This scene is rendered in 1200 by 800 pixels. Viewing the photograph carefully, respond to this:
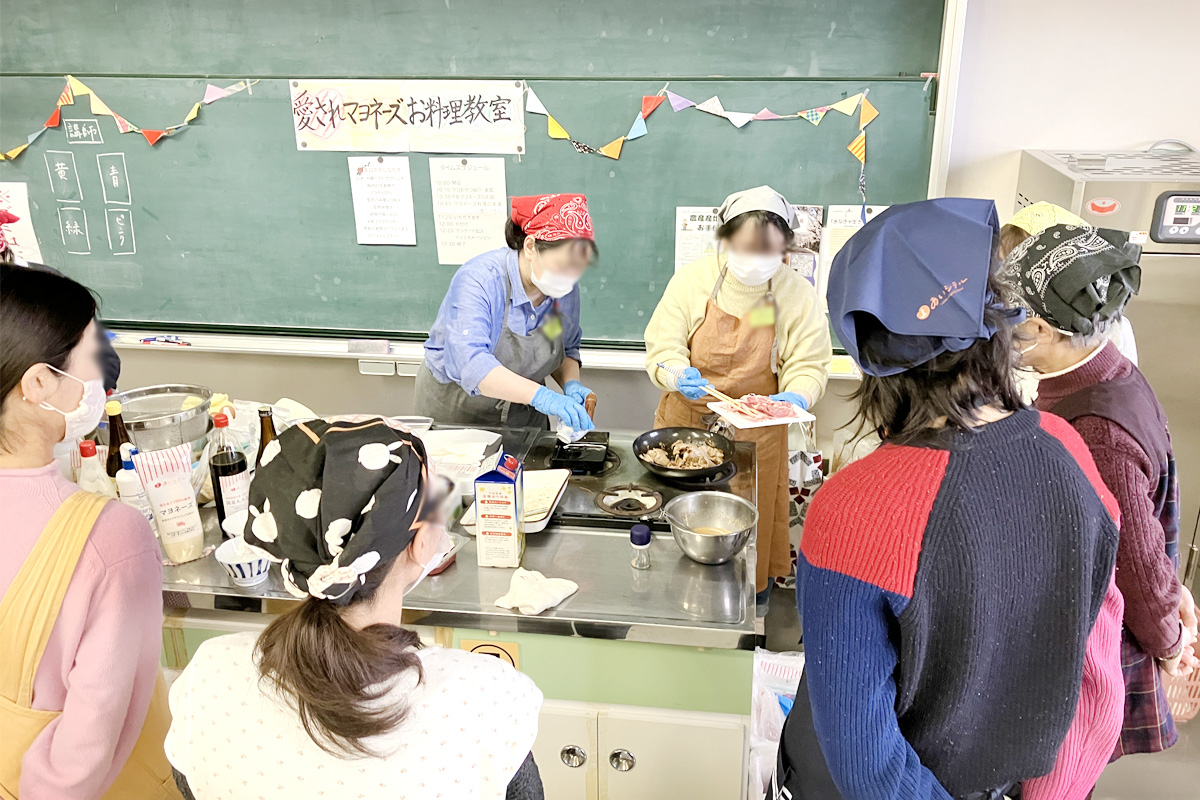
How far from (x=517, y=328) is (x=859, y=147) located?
155 cm

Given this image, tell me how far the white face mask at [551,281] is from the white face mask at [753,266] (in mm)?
559

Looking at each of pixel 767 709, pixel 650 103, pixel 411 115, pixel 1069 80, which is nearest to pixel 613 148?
pixel 650 103

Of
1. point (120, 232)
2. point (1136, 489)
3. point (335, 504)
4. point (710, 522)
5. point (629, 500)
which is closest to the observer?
point (335, 504)

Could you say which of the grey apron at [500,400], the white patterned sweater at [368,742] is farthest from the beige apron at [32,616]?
the grey apron at [500,400]

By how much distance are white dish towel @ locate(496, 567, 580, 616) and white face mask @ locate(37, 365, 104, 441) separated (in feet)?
2.69

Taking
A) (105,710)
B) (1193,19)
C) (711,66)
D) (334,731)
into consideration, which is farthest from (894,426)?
(1193,19)

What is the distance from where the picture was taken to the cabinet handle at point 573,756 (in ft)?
5.65

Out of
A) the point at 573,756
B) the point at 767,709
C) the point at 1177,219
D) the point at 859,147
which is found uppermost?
the point at 859,147

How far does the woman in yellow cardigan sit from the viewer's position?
2545 millimetres

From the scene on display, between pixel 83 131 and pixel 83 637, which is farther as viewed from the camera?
pixel 83 131

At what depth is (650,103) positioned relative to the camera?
3012mm

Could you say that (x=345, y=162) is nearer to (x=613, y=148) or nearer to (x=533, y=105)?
(x=533, y=105)

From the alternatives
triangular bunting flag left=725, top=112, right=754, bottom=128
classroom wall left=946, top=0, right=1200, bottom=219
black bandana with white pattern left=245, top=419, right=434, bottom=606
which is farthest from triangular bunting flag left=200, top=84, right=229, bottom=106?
classroom wall left=946, top=0, right=1200, bottom=219

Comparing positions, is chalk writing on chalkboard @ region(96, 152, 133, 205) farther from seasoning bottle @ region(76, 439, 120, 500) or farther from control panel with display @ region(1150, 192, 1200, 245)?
control panel with display @ region(1150, 192, 1200, 245)
